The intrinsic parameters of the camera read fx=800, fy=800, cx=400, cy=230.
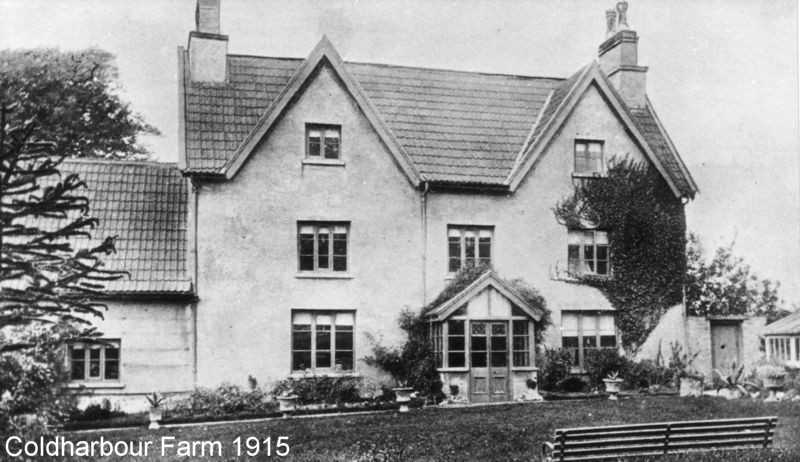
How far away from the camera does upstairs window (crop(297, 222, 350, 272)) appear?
22.7 metres

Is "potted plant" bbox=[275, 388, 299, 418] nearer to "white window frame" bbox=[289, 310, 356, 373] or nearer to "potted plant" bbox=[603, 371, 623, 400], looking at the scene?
"white window frame" bbox=[289, 310, 356, 373]

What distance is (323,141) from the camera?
2298 centimetres

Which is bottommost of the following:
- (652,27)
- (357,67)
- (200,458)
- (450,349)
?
(200,458)

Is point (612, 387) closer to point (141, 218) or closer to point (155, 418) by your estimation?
point (155, 418)

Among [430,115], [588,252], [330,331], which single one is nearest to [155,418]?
[330,331]

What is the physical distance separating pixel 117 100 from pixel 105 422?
40.6 feet

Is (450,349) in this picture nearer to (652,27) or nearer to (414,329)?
(414,329)

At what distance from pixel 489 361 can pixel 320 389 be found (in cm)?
475

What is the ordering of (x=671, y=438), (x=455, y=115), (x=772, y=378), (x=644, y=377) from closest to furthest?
(x=671, y=438) → (x=772, y=378) → (x=644, y=377) → (x=455, y=115)

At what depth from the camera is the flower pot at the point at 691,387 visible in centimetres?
2227

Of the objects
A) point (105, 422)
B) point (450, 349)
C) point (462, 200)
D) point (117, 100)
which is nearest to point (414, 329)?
point (450, 349)

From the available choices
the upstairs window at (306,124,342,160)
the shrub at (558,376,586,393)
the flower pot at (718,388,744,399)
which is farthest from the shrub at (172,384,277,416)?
the flower pot at (718,388,744,399)

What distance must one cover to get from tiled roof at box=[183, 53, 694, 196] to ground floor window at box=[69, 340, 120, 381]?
5249 mm

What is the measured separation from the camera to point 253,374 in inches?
853
